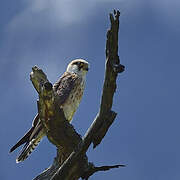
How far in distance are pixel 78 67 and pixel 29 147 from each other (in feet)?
6.86

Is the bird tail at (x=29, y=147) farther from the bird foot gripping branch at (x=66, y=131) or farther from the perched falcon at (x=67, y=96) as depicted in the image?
the bird foot gripping branch at (x=66, y=131)

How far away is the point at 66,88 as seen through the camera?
25.5 ft

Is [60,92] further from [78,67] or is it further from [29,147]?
[29,147]

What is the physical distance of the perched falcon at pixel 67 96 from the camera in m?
6.86

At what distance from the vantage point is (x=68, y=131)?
5.65 meters

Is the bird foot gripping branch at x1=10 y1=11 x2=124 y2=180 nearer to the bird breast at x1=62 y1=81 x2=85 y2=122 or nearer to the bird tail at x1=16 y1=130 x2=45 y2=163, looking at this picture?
the bird tail at x1=16 y1=130 x2=45 y2=163

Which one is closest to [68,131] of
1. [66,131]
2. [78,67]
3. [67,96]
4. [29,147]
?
[66,131]

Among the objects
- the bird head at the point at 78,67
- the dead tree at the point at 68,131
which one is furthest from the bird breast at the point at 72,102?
the dead tree at the point at 68,131

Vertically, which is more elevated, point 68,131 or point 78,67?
point 78,67

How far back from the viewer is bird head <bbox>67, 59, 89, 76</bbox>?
328 inches

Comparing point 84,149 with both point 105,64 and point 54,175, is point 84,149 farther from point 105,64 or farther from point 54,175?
point 105,64

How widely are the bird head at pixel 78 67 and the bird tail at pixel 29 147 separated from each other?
1.68m

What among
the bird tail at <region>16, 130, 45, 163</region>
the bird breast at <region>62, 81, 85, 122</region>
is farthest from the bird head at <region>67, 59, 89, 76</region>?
the bird tail at <region>16, 130, 45, 163</region>

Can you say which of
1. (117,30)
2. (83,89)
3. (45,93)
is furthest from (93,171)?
(83,89)
